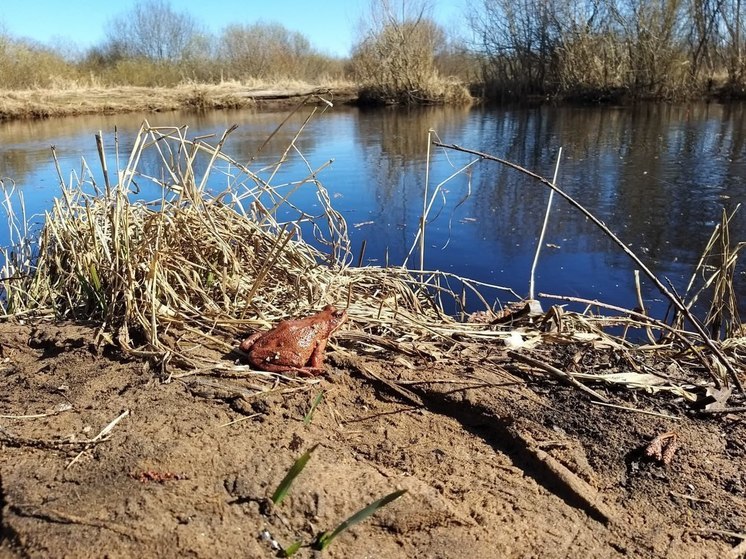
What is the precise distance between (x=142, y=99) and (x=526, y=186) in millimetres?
21622

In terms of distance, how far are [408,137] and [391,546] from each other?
12.7 metres

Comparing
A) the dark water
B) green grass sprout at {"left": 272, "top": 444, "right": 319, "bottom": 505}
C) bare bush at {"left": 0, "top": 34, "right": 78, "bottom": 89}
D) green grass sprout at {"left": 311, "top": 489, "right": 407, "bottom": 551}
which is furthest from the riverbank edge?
green grass sprout at {"left": 311, "top": 489, "right": 407, "bottom": 551}

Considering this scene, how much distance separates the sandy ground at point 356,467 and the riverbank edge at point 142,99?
1959 cm

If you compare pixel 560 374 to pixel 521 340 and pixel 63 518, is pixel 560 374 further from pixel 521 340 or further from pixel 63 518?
pixel 63 518

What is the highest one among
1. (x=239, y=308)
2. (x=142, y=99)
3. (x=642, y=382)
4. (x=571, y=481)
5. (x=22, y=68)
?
(x=22, y=68)

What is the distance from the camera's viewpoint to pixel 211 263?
2.76 m

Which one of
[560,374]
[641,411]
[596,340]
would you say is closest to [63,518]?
[560,374]

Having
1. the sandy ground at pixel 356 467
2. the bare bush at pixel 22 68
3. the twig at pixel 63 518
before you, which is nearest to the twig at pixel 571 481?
the sandy ground at pixel 356 467

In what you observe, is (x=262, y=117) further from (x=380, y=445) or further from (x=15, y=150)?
(x=380, y=445)

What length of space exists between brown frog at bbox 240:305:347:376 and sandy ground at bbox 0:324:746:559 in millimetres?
75

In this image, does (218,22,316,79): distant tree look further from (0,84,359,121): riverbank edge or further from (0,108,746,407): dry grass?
(0,108,746,407): dry grass

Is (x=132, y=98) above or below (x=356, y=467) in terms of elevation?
above

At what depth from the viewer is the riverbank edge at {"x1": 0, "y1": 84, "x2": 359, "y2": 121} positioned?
70.6 feet

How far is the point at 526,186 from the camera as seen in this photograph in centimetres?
815
